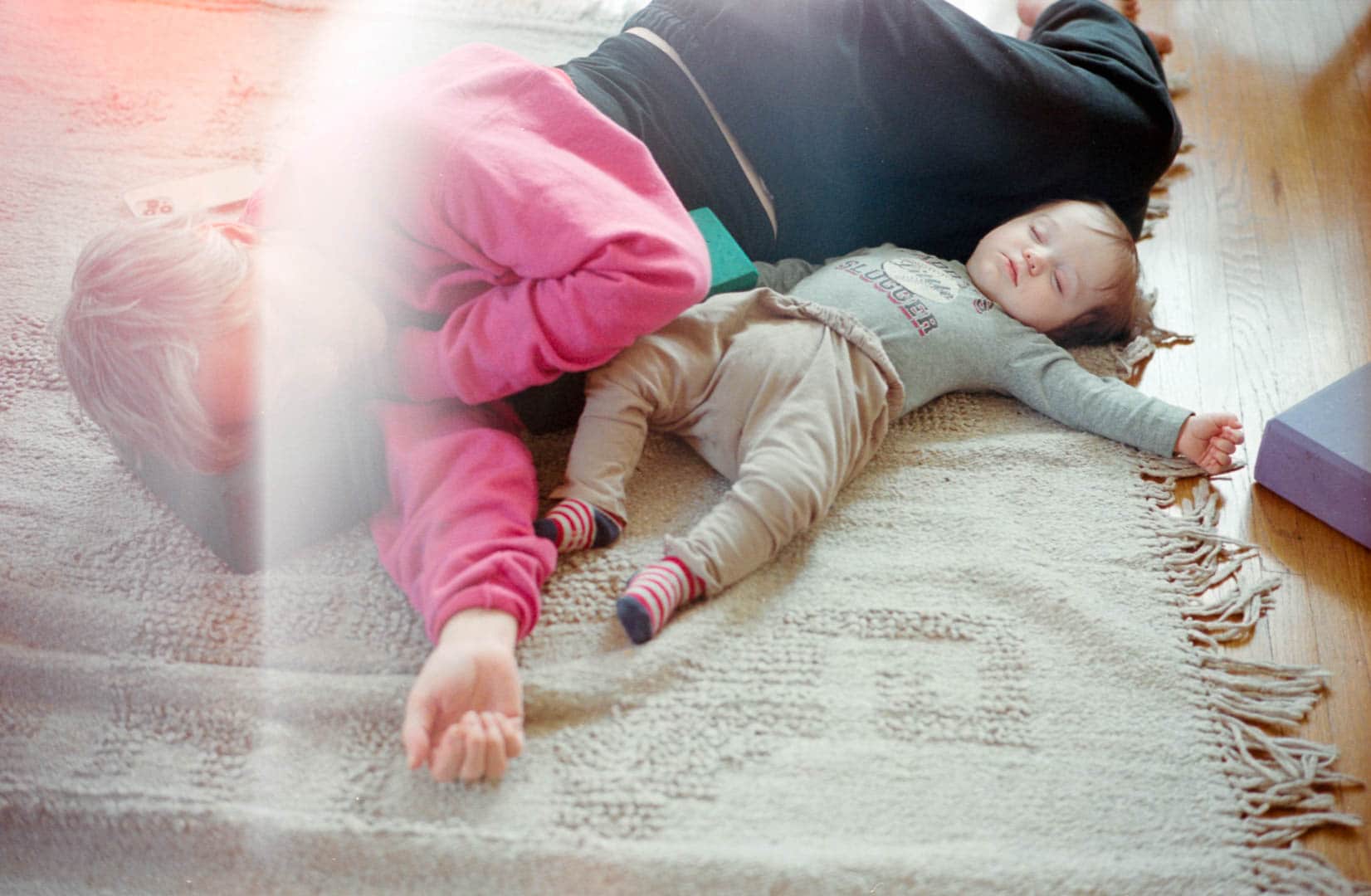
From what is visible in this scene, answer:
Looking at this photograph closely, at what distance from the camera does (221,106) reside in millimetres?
1521

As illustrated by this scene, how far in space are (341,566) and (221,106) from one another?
2.76 feet

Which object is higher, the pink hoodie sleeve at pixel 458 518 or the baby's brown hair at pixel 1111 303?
the baby's brown hair at pixel 1111 303

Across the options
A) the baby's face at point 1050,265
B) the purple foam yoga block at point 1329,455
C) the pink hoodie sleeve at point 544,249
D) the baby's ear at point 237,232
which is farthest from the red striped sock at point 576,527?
the purple foam yoga block at point 1329,455

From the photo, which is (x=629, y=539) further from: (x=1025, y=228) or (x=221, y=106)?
(x=221, y=106)

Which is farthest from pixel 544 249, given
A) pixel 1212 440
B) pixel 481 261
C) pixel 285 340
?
pixel 1212 440

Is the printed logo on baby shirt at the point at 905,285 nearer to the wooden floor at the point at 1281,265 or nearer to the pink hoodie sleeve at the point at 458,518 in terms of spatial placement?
the wooden floor at the point at 1281,265

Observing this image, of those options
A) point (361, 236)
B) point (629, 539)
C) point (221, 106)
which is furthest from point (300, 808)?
point (221, 106)

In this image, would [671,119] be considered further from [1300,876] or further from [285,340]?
[1300,876]

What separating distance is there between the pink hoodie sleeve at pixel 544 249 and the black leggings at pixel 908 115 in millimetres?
194

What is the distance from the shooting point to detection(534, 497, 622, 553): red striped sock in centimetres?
99

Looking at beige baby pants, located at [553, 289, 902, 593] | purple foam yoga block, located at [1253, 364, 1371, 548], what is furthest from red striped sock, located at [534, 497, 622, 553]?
purple foam yoga block, located at [1253, 364, 1371, 548]

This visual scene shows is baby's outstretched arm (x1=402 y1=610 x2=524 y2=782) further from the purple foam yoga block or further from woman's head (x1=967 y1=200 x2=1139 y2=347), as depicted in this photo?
the purple foam yoga block

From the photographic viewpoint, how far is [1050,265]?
3.99 feet

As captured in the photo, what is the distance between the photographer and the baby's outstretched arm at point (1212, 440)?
1151 mm
